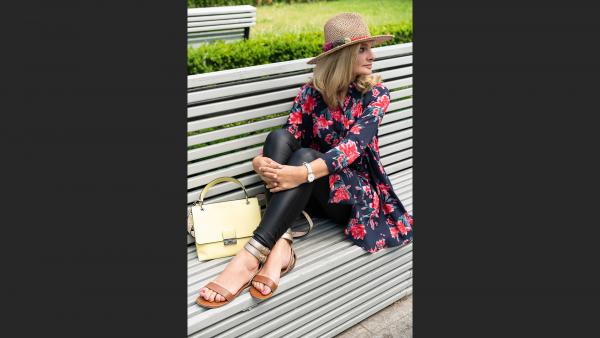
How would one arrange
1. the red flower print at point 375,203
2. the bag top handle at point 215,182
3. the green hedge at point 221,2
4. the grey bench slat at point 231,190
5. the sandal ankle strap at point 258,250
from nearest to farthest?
the sandal ankle strap at point 258,250 < the bag top handle at point 215,182 < the grey bench slat at point 231,190 < the red flower print at point 375,203 < the green hedge at point 221,2

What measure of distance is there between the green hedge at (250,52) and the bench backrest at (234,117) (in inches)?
79.4

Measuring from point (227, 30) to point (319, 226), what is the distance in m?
5.69

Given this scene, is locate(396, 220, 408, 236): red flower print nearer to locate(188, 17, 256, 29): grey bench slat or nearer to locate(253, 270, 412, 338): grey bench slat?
locate(253, 270, 412, 338): grey bench slat

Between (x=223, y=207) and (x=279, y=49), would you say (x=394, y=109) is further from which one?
(x=279, y=49)

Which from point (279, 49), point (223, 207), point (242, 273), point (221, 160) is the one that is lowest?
point (242, 273)

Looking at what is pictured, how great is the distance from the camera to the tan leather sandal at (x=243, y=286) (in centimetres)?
265

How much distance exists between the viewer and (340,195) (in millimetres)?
3186

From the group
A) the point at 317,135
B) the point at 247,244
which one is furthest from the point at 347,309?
the point at 317,135

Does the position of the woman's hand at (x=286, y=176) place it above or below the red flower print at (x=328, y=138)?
below

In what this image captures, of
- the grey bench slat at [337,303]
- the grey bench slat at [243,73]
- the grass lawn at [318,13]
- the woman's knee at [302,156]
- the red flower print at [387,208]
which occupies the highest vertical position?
the grass lawn at [318,13]

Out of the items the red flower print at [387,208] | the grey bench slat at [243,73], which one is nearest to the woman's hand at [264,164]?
the grey bench slat at [243,73]

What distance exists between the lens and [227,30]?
858 centimetres

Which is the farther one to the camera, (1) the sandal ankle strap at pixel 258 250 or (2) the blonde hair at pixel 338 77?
(2) the blonde hair at pixel 338 77

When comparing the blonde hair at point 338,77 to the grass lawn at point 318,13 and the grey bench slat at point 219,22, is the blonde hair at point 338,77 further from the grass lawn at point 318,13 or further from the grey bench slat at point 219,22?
the grass lawn at point 318,13
